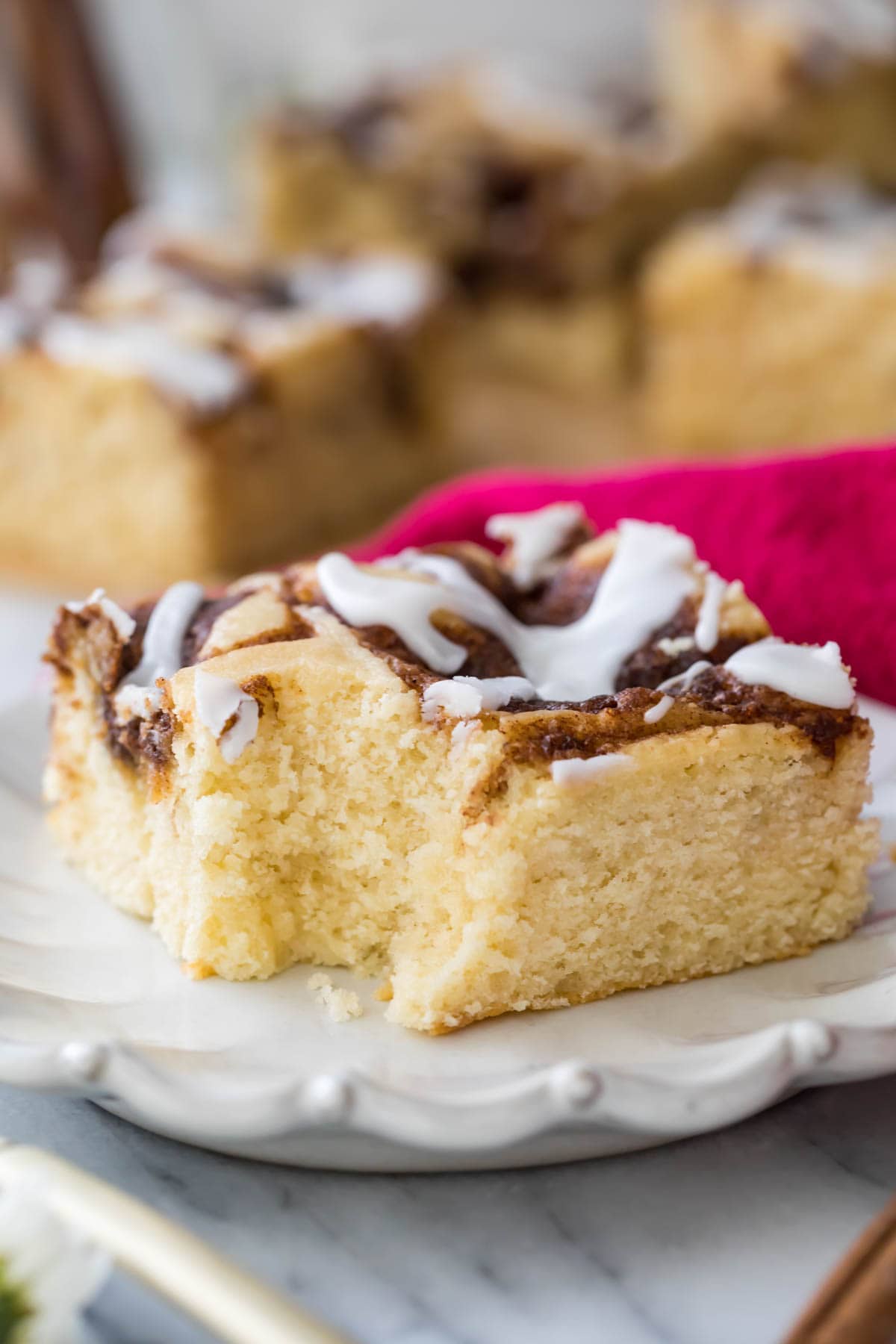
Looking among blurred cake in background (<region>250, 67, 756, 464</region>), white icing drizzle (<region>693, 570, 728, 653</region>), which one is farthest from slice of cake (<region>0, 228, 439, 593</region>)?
white icing drizzle (<region>693, 570, 728, 653</region>)

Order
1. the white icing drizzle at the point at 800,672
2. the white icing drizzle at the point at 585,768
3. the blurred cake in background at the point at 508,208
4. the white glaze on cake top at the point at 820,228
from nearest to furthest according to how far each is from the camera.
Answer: the white icing drizzle at the point at 585,768 → the white icing drizzle at the point at 800,672 → the white glaze on cake top at the point at 820,228 → the blurred cake in background at the point at 508,208

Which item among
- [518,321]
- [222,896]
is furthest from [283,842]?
[518,321]

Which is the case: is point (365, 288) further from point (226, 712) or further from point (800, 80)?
point (226, 712)

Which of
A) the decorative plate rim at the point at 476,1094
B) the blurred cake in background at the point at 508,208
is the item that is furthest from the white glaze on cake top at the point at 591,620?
the blurred cake in background at the point at 508,208

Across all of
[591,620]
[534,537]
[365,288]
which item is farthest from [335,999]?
[365,288]

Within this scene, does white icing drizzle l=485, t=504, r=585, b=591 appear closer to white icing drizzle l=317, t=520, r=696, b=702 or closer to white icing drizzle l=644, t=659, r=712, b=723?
white icing drizzle l=317, t=520, r=696, b=702

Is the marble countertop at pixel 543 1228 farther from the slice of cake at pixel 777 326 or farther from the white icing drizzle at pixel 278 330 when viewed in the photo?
the slice of cake at pixel 777 326
